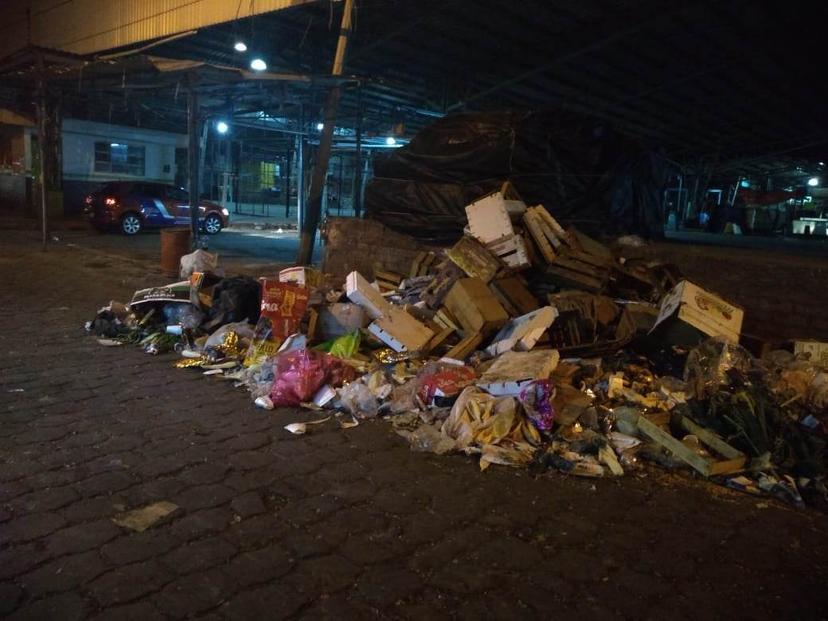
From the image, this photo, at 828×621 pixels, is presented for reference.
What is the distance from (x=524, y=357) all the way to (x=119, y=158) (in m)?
23.0

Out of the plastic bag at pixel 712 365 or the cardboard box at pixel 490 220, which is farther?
the cardboard box at pixel 490 220

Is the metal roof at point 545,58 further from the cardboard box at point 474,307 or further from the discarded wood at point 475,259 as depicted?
the cardboard box at point 474,307

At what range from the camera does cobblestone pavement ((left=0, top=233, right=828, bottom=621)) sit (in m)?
2.50

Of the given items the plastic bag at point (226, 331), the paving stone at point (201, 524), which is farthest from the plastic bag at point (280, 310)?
the paving stone at point (201, 524)

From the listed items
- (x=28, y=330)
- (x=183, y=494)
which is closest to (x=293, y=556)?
(x=183, y=494)

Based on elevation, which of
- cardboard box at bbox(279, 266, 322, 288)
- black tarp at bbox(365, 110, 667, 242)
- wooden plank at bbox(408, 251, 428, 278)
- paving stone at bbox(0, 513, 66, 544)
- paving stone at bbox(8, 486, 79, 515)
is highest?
black tarp at bbox(365, 110, 667, 242)

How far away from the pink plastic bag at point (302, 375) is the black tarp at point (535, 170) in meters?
3.49

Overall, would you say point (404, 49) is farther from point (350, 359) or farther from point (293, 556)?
point (293, 556)

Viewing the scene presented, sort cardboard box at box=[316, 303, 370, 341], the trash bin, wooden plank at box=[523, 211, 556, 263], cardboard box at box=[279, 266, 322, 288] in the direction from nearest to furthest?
cardboard box at box=[316, 303, 370, 341]
wooden plank at box=[523, 211, 556, 263]
cardboard box at box=[279, 266, 322, 288]
the trash bin

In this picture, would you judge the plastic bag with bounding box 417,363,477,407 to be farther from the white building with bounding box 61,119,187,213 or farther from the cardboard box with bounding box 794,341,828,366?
the white building with bounding box 61,119,187,213

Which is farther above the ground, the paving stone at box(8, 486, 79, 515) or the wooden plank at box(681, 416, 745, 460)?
the wooden plank at box(681, 416, 745, 460)

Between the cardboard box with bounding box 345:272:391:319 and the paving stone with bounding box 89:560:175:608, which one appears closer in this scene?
the paving stone with bounding box 89:560:175:608

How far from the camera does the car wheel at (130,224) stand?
17.7m

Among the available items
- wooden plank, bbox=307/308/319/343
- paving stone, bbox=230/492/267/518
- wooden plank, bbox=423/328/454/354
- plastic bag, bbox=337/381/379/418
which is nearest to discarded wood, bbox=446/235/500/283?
wooden plank, bbox=423/328/454/354
